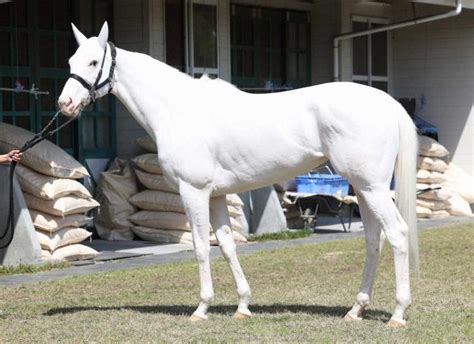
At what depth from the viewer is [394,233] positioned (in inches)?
298

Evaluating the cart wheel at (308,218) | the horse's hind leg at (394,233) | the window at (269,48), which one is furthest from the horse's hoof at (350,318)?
the window at (269,48)

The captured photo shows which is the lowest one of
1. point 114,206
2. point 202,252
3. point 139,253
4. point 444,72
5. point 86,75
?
point 139,253

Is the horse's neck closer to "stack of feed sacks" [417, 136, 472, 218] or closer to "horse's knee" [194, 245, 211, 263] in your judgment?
"horse's knee" [194, 245, 211, 263]

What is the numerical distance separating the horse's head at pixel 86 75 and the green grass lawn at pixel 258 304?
1.62 meters

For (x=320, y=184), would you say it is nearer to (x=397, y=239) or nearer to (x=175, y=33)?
(x=175, y=33)

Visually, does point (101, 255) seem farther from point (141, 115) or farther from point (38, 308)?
point (141, 115)

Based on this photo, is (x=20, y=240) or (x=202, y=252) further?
(x=20, y=240)

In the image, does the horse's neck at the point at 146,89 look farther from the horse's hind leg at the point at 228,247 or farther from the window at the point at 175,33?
the window at the point at 175,33

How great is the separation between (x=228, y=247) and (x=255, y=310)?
25.1 inches

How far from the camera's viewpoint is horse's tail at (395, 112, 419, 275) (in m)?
7.75

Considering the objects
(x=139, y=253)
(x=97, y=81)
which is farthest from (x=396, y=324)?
(x=139, y=253)

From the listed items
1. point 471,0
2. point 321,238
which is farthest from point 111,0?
point 471,0

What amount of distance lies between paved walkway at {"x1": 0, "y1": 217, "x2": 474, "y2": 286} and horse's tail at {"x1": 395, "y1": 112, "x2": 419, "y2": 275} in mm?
4272

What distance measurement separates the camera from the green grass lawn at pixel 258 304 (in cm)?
732
